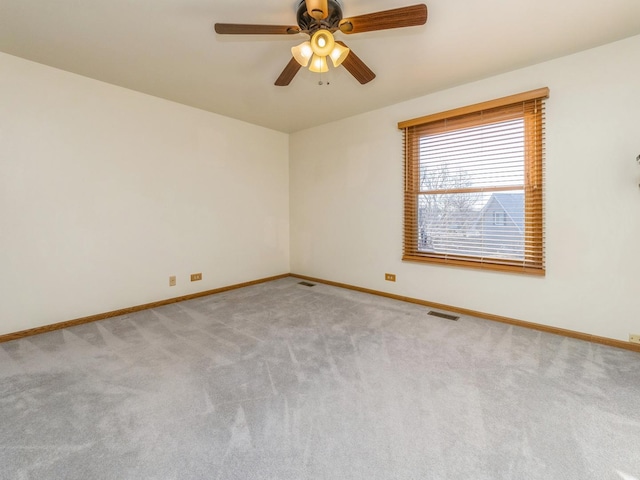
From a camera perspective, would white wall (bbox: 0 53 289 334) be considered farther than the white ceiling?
Yes

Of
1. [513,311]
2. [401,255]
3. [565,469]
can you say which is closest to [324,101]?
[401,255]

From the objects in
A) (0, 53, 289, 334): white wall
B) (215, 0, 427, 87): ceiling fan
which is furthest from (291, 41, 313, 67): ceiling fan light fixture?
(0, 53, 289, 334): white wall

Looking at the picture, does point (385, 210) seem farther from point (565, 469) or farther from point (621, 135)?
point (565, 469)

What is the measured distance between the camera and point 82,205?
2.90 m

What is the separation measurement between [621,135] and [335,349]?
2.95 m

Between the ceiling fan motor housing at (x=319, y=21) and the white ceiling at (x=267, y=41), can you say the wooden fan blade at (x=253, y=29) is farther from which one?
the white ceiling at (x=267, y=41)

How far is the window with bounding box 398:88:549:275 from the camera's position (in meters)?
2.69

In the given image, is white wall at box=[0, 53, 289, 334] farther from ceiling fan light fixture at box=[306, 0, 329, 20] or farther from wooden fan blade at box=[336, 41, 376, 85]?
ceiling fan light fixture at box=[306, 0, 329, 20]

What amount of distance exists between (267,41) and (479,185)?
2.48m

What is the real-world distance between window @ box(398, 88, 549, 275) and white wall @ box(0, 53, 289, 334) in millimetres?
2519

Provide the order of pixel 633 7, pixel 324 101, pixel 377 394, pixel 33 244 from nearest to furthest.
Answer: pixel 377 394 < pixel 633 7 < pixel 33 244 < pixel 324 101

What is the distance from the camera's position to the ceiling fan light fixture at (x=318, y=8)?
1.57 m

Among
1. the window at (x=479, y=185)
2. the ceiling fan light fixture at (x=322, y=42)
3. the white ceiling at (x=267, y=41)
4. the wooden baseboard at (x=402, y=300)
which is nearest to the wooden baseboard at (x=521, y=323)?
the wooden baseboard at (x=402, y=300)

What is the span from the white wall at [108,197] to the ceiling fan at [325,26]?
2.12m
